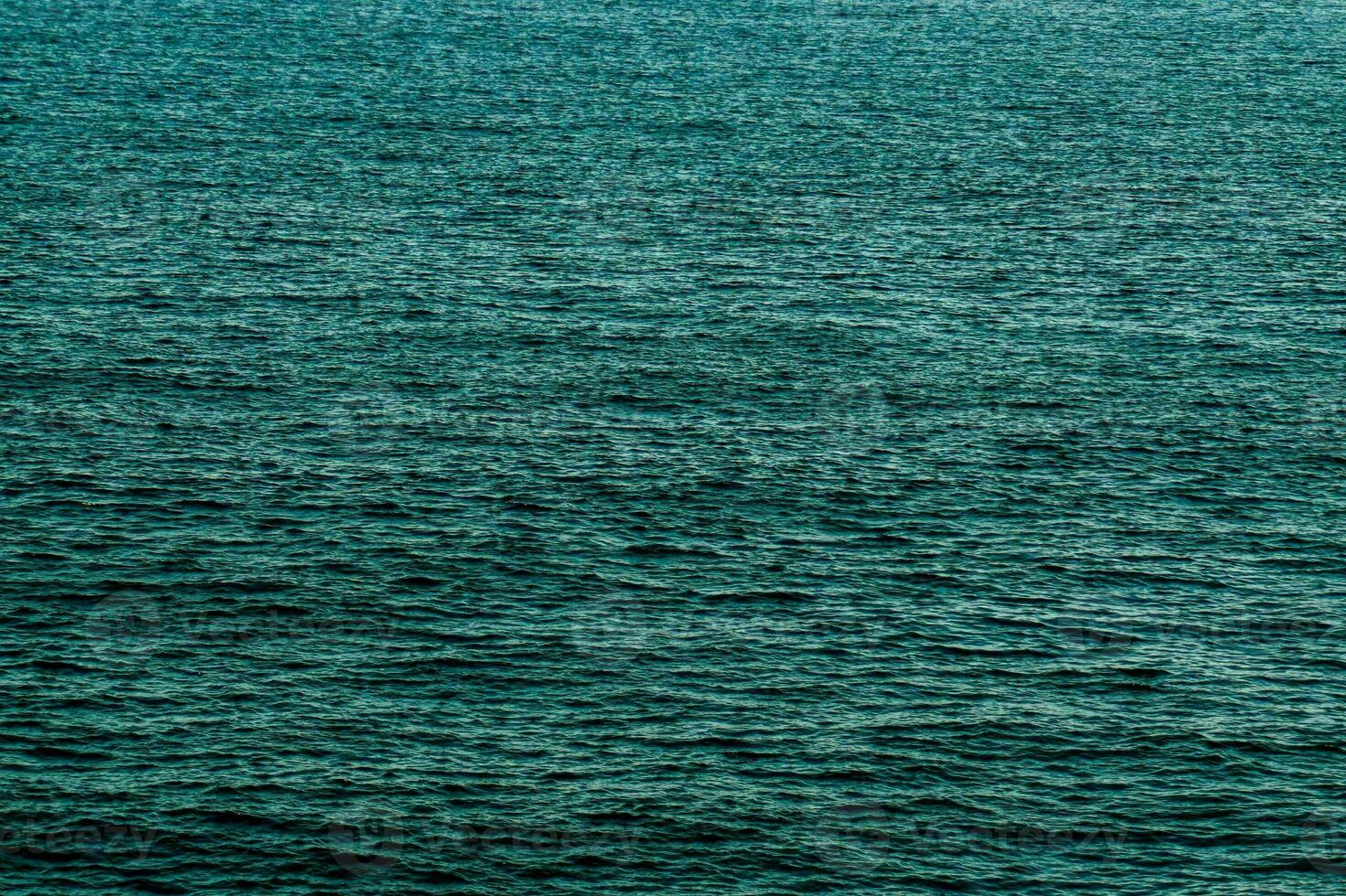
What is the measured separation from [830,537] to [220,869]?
3888cm

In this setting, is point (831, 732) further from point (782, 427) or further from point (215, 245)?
point (215, 245)

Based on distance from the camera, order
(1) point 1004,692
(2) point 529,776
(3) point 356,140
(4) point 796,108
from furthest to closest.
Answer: (4) point 796,108
(3) point 356,140
(1) point 1004,692
(2) point 529,776

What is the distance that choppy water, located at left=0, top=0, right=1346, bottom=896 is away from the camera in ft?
264

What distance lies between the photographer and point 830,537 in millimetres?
104312

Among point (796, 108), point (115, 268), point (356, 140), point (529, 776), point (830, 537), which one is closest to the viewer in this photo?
point (529, 776)

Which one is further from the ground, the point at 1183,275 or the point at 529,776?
the point at 1183,275

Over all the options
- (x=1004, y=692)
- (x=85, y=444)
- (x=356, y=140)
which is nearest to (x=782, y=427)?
(x=1004, y=692)

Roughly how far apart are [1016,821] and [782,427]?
4047 centimetres

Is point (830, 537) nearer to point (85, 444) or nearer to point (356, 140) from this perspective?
point (85, 444)

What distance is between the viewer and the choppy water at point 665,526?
80438mm

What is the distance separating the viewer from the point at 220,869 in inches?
3019

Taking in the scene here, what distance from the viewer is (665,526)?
105m

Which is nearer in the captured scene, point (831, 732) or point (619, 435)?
point (831, 732)

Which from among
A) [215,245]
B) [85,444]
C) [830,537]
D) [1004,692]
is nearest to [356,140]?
[215,245]
